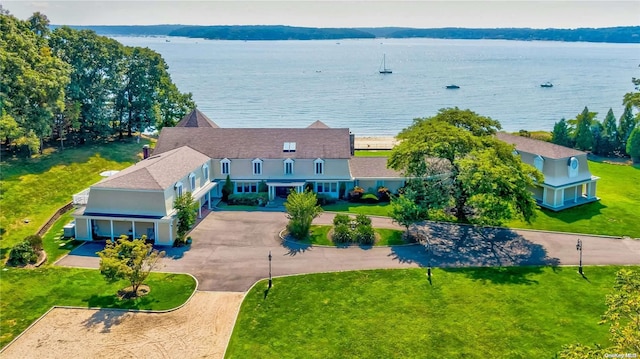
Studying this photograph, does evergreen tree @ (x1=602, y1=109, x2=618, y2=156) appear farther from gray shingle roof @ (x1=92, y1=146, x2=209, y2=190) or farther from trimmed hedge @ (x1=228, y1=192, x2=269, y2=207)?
gray shingle roof @ (x1=92, y1=146, x2=209, y2=190)

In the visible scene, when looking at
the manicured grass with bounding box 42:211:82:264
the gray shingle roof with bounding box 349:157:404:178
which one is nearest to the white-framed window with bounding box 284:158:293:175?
the gray shingle roof with bounding box 349:157:404:178

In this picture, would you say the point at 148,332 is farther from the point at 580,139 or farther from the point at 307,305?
the point at 580,139

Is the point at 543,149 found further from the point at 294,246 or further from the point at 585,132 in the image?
the point at 294,246

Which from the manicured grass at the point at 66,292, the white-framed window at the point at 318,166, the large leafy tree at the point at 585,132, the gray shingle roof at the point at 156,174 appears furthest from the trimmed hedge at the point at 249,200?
the large leafy tree at the point at 585,132

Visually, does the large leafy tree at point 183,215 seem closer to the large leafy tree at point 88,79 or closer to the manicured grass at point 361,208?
the manicured grass at point 361,208

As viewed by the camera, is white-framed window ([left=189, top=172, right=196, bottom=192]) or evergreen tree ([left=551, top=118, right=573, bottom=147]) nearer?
white-framed window ([left=189, top=172, right=196, bottom=192])
